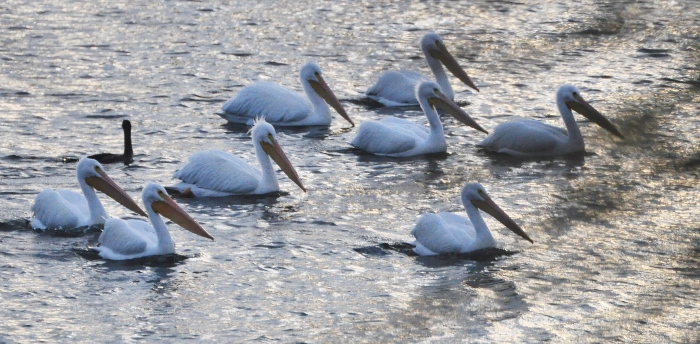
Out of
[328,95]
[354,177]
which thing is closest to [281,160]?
[354,177]

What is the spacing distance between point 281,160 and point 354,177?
62 centimetres

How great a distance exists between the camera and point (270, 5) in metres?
15.1

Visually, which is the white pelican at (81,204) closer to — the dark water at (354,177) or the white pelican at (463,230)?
the dark water at (354,177)

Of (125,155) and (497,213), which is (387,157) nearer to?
(125,155)

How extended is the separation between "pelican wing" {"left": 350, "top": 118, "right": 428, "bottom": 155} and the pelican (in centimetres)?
57

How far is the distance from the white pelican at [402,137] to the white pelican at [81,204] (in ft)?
7.65

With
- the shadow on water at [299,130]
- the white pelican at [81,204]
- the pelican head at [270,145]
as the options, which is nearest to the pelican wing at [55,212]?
the white pelican at [81,204]

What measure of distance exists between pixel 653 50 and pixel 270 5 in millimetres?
4472

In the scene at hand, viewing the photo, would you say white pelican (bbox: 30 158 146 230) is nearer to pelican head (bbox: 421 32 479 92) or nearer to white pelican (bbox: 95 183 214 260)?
white pelican (bbox: 95 183 214 260)

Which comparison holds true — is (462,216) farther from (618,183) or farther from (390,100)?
(390,100)

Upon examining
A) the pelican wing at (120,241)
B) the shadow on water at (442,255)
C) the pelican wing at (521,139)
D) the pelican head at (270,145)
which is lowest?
the shadow on water at (442,255)

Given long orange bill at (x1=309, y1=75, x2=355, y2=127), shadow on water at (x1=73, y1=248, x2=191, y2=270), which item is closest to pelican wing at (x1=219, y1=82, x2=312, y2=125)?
long orange bill at (x1=309, y1=75, x2=355, y2=127)

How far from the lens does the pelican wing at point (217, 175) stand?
868cm

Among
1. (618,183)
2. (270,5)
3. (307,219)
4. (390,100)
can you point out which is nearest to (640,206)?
(618,183)
